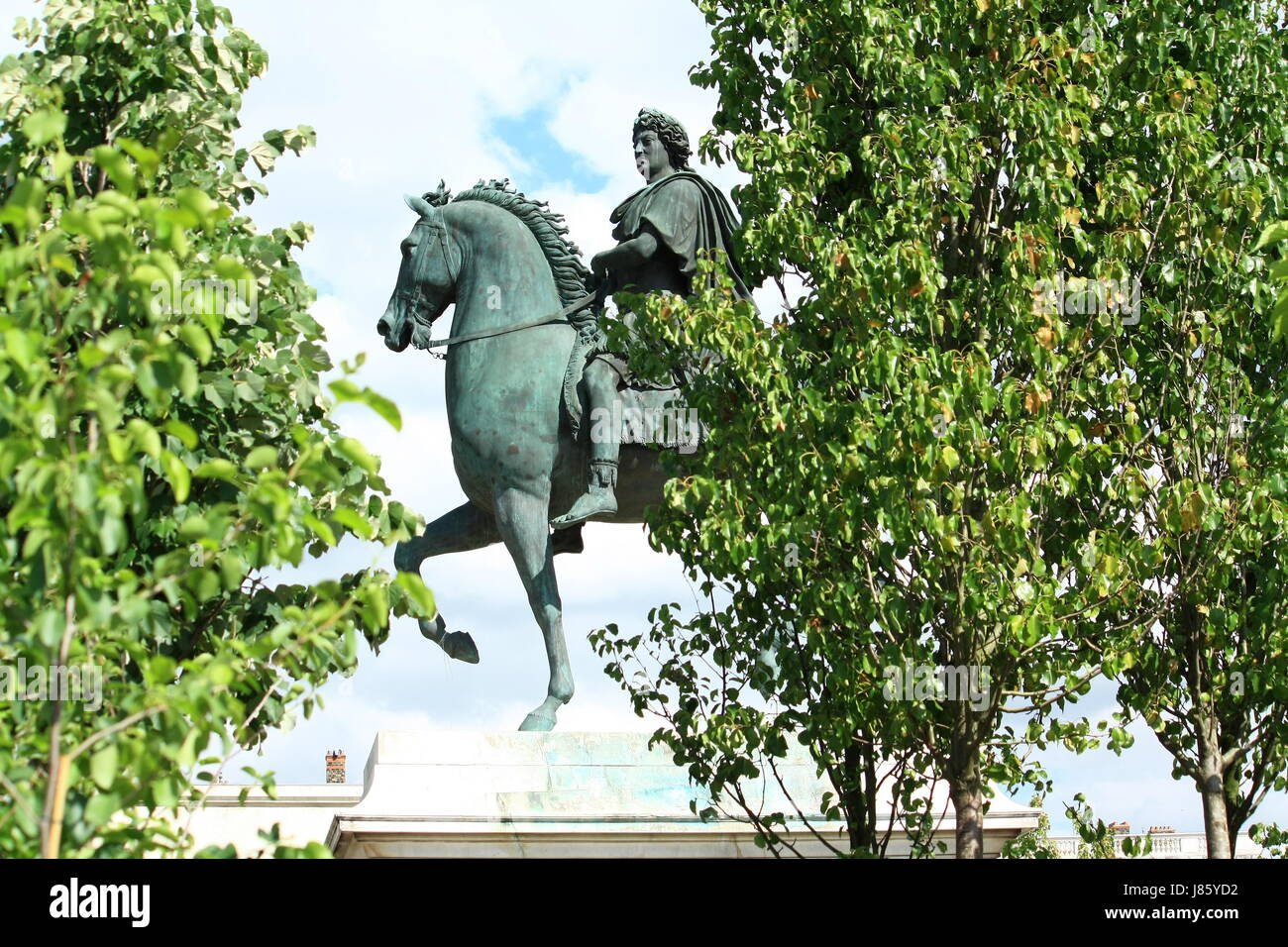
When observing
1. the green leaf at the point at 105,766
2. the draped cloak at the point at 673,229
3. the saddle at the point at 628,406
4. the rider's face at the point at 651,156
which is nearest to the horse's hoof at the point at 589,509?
the saddle at the point at 628,406

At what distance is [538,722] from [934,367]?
3.94 m

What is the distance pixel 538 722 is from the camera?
12.1 metres

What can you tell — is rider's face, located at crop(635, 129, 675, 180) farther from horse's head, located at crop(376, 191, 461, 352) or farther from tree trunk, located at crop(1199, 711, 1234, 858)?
tree trunk, located at crop(1199, 711, 1234, 858)

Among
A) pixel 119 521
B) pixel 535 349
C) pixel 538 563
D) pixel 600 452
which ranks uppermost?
pixel 535 349

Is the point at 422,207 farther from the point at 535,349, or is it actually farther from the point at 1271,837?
the point at 1271,837

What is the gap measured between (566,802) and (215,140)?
519 cm

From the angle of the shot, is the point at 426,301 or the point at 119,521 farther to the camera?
the point at 426,301

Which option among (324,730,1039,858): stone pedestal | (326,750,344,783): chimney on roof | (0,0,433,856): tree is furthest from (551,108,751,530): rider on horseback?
(326,750,344,783): chimney on roof

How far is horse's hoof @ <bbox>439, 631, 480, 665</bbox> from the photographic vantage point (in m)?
12.7

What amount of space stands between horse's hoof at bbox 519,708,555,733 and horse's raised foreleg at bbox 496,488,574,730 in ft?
0.67

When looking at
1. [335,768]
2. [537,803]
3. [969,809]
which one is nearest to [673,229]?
[537,803]

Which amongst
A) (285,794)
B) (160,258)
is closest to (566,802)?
(160,258)
